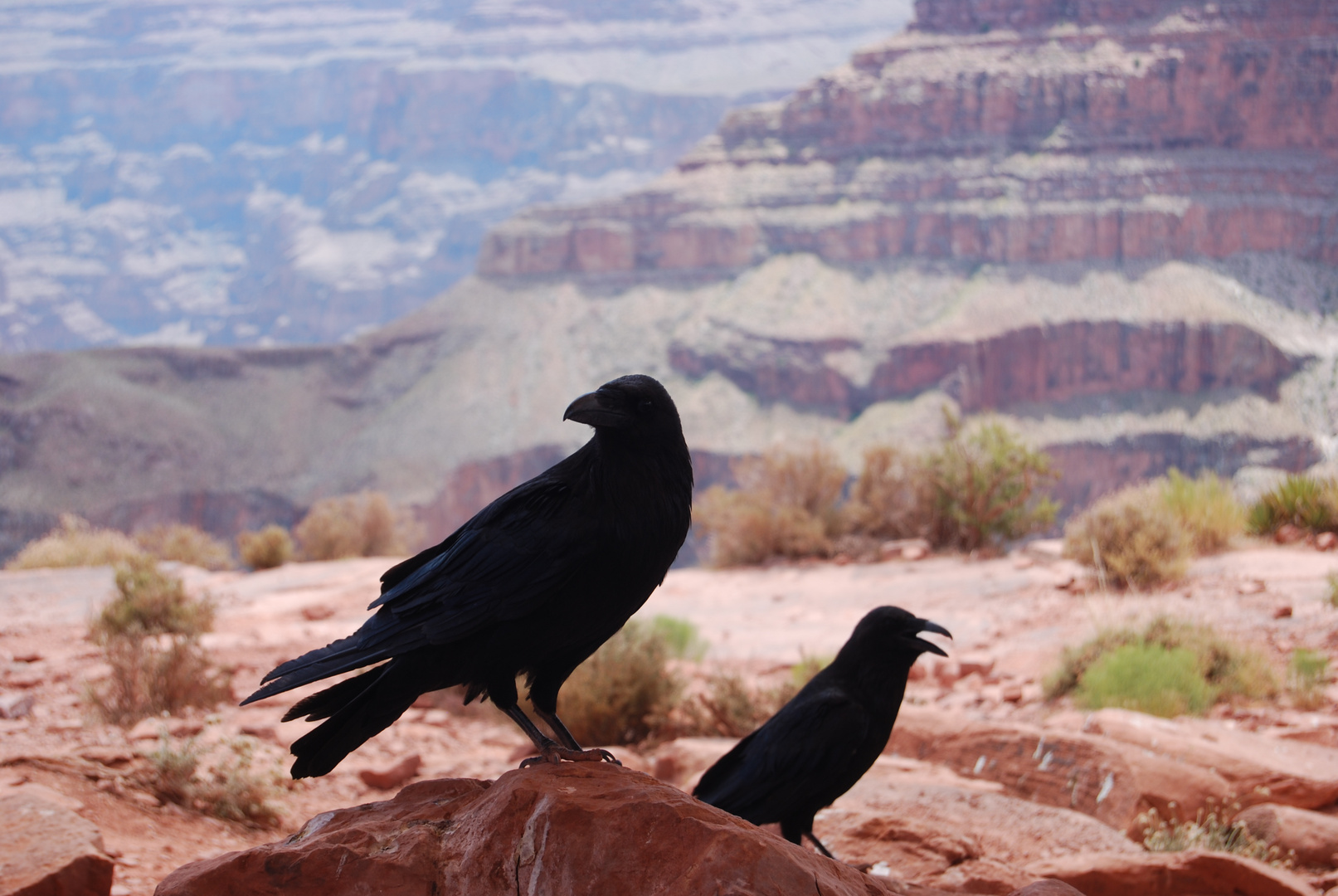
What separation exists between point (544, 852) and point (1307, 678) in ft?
23.6

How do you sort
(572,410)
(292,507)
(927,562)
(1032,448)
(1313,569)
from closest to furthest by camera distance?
(572,410), (1313,569), (927,562), (1032,448), (292,507)

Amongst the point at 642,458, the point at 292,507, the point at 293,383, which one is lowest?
the point at 292,507

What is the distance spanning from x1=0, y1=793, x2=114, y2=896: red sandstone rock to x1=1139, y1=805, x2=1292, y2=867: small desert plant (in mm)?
4945

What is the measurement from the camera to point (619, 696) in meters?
8.76

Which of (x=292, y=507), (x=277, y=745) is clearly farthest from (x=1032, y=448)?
(x=292, y=507)

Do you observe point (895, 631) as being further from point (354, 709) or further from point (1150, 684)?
point (1150, 684)

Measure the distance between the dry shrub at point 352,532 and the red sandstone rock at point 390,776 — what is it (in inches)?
699

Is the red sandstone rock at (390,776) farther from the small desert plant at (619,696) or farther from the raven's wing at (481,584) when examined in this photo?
the raven's wing at (481,584)

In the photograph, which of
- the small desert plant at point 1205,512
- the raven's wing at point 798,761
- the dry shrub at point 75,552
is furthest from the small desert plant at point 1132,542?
the dry shrub at point 75,552

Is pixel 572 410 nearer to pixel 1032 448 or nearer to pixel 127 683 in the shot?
pixel 127 683

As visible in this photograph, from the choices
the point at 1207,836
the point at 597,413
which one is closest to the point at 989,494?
the point at 1207,836

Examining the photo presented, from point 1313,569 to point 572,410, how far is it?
10.9 m

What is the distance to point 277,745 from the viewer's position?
7.68 metres

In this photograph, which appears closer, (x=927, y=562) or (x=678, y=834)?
(x=678, y=834)
